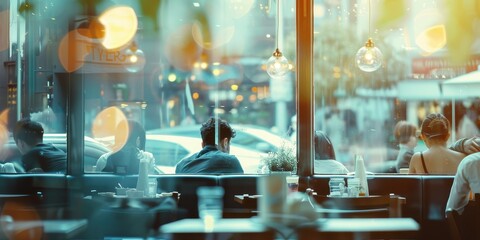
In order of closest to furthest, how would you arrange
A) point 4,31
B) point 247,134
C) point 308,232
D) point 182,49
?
1. point 308,232
2. point 4,31
3. point 247,134
4. point 182,49

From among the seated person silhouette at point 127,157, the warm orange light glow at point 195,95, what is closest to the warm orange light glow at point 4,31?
the seated person silhouette at point 127,157

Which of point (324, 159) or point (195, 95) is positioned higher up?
point (195, 95)

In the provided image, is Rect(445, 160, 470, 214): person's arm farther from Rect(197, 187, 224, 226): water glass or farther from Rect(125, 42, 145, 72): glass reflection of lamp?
Rect(125, 42, 145, 72): glass reflection of lamp

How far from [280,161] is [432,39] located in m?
4.41

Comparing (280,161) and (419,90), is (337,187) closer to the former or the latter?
(280,161)

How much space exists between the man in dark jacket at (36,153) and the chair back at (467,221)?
383 cm

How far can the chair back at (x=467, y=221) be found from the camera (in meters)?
3.80

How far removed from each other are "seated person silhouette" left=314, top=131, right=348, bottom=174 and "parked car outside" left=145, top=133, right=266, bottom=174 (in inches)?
73.5

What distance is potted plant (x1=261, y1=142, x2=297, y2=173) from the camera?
20.0 feet

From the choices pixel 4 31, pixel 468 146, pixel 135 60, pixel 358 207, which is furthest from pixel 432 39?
pixel 358 207

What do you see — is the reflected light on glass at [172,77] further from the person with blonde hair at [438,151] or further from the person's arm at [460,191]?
the person's arm at [460,191]

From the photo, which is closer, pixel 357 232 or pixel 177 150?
pixel 357 232

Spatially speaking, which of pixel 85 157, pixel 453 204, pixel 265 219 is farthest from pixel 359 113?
pixel 265 219

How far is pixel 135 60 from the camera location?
945 cm
